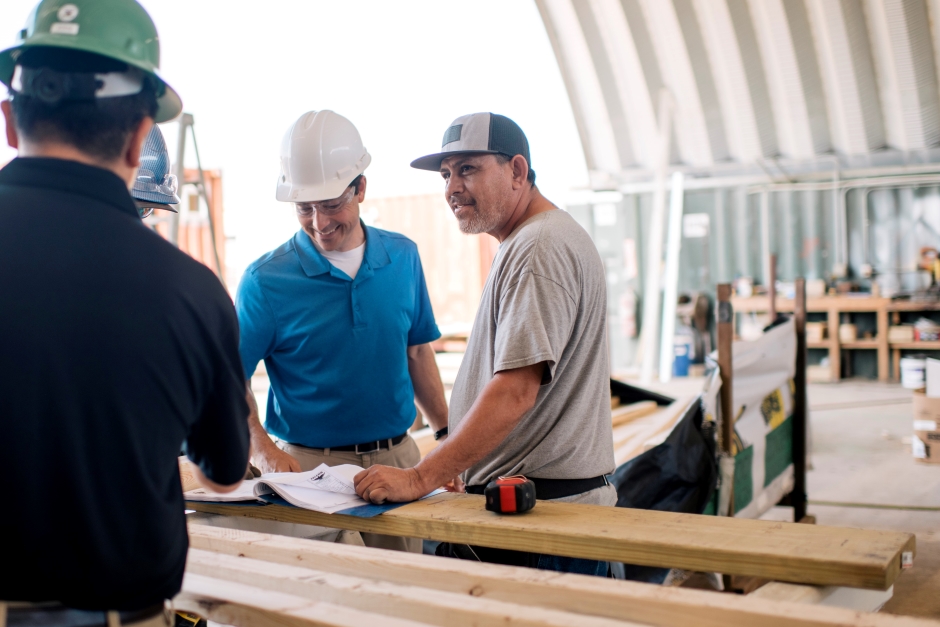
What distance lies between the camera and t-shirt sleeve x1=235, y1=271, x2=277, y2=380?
2.84m

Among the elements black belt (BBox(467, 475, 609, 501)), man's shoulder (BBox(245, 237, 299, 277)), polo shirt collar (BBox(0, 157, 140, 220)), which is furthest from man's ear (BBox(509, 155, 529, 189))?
polo shirt collar (BBox(0, 157, 140, 220))

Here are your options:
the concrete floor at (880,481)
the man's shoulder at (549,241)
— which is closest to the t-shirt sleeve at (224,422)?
the man's shoulder at (549,241)

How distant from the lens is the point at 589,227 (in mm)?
13633

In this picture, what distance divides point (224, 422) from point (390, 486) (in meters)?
0.91

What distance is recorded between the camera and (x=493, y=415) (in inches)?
80.8

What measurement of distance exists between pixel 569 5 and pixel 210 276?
11887mm

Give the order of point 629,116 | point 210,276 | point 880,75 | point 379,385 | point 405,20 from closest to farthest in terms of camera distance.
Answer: point 210,276 < point 379,385 < point 880,75 < point 629,116 < point 405,20

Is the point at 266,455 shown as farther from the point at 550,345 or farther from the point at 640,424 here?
the point at 640,424

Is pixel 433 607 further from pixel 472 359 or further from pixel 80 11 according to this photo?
pixel 80 11

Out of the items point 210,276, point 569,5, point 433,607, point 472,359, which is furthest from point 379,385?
point 569,5

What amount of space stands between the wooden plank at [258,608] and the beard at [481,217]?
1183 mm

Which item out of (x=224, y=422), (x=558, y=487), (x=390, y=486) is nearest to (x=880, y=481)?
(x=558, y=487)

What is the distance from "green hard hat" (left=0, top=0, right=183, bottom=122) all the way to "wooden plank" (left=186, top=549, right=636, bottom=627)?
99cm

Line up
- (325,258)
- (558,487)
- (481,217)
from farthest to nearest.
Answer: (325,258) → (481,217) → (558,487)
